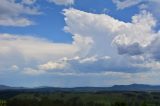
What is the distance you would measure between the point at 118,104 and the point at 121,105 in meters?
1.80

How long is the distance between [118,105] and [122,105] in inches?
106

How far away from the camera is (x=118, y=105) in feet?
620

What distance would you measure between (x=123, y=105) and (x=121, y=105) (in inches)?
71.8

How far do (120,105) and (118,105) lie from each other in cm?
137

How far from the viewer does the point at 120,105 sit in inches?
7466

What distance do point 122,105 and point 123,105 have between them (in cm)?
135

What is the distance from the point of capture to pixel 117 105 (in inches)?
7461

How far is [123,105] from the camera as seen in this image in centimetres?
19125

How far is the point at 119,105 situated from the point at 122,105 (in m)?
1.91

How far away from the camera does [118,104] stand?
190250mm

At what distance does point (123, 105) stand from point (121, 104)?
132 cm

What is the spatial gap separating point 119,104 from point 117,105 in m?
1.93

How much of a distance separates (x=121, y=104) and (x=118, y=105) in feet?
9.57

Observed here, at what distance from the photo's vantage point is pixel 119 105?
190 m
